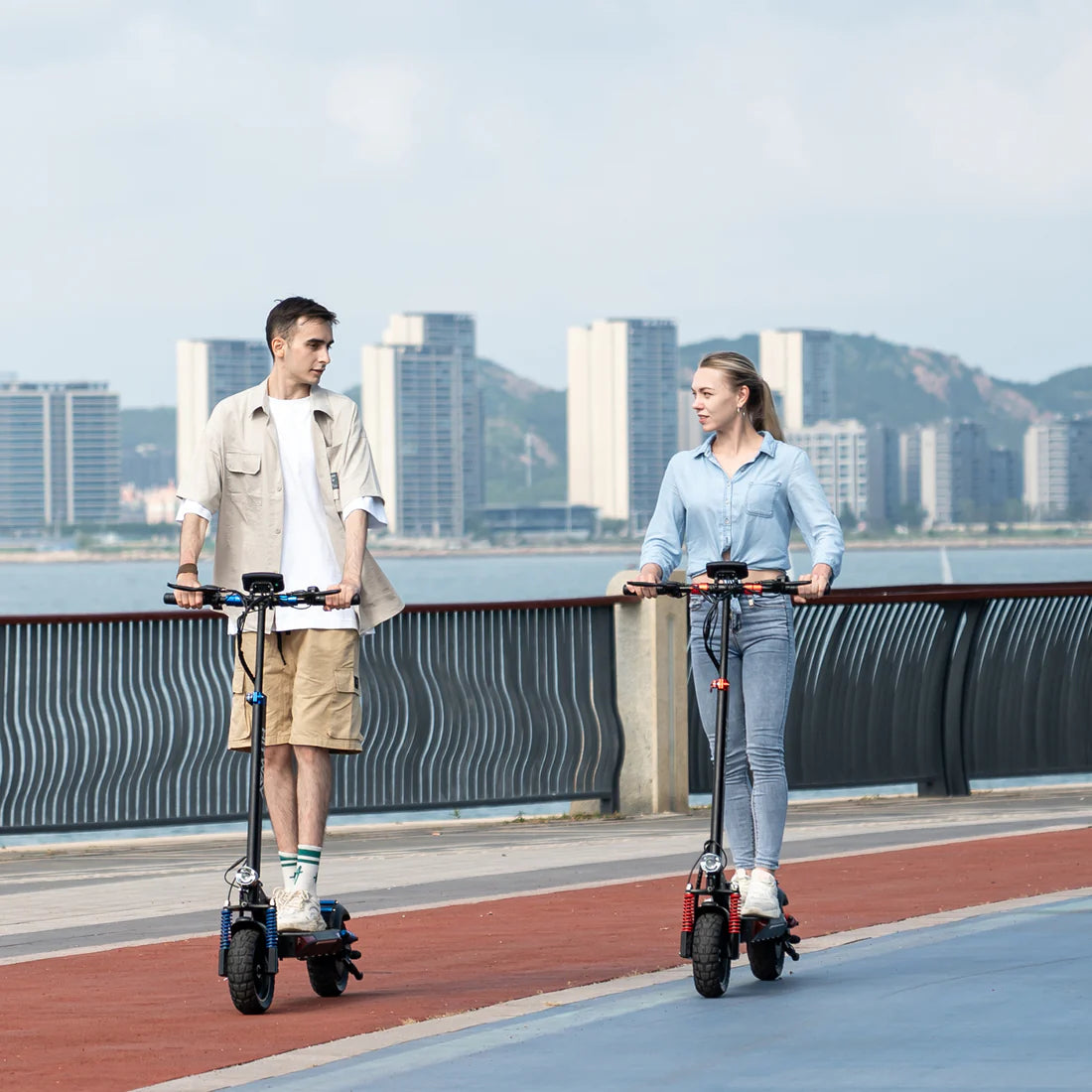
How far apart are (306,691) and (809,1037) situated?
1.75 metres

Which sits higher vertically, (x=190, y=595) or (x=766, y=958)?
(x=190, y=595)

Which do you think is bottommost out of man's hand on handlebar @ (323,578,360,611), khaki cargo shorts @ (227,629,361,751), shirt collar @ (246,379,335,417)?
khaki cargo shorts @ (227,629,361,751)

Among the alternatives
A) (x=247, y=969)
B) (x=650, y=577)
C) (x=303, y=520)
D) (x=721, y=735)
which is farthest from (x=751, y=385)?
(x=247, y=969)

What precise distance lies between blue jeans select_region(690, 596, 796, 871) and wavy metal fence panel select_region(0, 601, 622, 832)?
5220 millimetres

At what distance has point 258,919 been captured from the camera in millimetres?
5855

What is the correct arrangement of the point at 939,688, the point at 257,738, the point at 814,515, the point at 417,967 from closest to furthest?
1. the point at 257,738
2. the point at 814,515
3. the point at 417,967
4. the point at 939,688

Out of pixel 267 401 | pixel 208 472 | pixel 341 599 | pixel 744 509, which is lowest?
pixel 341 599

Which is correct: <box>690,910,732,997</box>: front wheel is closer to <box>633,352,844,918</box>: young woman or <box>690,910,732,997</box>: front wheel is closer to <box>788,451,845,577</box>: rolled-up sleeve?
<box>633,352,844,918</box>: young woman

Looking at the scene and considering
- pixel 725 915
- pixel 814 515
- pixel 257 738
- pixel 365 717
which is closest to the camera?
pixel 725 915

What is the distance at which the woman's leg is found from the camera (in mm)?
6324

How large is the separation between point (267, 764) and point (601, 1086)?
1.87m

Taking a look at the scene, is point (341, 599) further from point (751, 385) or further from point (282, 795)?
point (751, 385)

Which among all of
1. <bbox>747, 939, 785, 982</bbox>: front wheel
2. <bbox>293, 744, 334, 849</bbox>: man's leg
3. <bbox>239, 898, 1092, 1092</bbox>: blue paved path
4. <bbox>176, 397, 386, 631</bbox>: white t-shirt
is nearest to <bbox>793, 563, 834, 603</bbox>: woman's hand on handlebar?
<bbox>747, 939, 785, 982</bbox>: front wheel

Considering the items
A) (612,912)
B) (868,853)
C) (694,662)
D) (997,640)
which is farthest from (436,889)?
(997,640)
